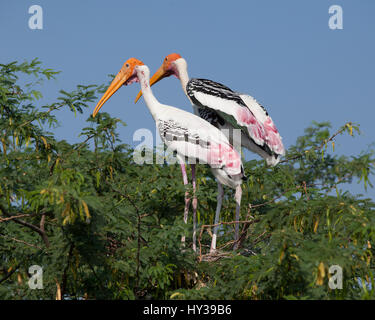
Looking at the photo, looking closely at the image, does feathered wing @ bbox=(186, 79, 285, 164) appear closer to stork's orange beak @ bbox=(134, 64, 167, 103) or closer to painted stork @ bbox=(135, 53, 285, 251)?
painted stork @ bbox=(135, 53, 285, 251)

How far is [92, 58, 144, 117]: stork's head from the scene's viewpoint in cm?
919

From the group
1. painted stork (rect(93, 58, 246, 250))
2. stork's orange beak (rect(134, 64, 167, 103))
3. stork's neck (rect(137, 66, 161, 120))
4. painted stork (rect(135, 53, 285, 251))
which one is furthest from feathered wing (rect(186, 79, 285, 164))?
stork's orange beak (rect(134, 64, 167, 103))

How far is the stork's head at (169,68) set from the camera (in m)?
9.69

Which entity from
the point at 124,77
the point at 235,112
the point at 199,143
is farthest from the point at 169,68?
the point at 199,143

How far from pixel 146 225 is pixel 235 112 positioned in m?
1.79

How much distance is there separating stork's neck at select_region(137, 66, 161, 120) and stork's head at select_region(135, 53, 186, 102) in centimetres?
72

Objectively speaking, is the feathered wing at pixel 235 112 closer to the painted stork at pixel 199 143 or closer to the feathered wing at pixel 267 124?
the feathered wing at pixel 267 124

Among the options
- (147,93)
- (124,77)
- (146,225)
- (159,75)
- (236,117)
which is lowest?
(146,225)

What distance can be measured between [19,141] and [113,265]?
2292 mm

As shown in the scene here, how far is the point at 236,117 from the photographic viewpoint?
28.0ft

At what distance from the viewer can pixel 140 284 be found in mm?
7281

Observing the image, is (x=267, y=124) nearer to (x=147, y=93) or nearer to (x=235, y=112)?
(x=235, y=112)

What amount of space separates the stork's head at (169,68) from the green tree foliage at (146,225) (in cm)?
137
